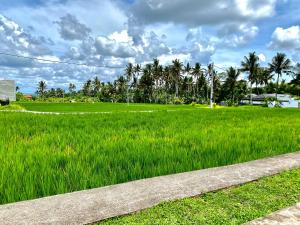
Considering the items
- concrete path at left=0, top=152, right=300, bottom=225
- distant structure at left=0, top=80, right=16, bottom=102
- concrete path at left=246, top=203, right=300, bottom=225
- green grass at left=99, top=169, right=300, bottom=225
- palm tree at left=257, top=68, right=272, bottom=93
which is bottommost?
green grass at left=99, top=169, right=300, bottom=225

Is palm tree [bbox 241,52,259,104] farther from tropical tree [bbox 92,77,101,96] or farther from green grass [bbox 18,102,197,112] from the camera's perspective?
tropical tree [bbox 92,77,101,96]

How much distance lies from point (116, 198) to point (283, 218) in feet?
4.15

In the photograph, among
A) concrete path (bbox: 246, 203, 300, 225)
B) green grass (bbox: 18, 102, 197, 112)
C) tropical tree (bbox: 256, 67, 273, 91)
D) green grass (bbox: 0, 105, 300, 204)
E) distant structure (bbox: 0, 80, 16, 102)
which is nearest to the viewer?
concrete path (bbox: 246, 203, 300, 225)

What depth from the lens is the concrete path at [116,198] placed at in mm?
2217

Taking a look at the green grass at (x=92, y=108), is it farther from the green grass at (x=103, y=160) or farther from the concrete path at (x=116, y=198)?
the concrete path at (x=116, y=198)

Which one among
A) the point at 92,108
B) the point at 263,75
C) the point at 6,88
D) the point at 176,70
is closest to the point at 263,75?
the point at 263,75

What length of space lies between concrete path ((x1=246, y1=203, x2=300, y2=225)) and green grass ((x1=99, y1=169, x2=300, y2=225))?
4.3 inches

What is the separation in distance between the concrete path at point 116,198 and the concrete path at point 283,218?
0.70m

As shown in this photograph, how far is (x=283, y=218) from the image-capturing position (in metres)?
2.27

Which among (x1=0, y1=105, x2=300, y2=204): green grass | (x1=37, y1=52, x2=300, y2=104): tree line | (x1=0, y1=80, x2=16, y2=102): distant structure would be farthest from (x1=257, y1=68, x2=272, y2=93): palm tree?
(x1=0, y1=105, x2=300, y2=204): green grass

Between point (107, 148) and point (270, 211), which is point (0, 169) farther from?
point (270, 211)

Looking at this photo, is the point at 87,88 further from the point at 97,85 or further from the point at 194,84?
the point at 194,84

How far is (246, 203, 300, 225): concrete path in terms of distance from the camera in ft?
7.17

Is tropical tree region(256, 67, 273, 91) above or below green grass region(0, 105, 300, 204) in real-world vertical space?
above
